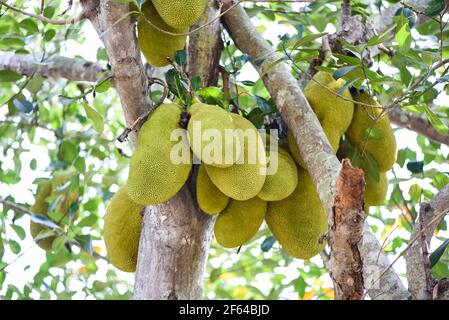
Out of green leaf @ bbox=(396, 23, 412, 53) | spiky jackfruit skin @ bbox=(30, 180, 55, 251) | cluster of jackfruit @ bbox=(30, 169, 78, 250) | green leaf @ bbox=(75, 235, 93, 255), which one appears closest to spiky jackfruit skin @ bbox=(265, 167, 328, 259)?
green leaf @ bbox=(396, 23, 412, 53)

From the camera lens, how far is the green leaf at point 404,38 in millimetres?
1695

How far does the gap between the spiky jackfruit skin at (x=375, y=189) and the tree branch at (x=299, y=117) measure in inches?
11.8

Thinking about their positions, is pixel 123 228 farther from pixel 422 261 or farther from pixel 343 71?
pixel 422 261

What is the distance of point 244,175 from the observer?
5.30ft

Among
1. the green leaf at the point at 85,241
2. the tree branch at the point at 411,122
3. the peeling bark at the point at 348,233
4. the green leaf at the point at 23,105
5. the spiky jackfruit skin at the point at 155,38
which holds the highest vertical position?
the tree branch at the point at 411,122

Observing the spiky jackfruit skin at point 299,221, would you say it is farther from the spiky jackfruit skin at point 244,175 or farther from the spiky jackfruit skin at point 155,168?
the spiky jackfruit skin at point 155,168

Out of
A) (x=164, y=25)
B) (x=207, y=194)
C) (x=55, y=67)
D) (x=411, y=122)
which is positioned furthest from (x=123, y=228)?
(x=411, y=122)

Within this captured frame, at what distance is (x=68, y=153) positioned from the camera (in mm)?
2863

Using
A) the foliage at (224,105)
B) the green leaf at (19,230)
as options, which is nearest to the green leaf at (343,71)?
the foliage at (224,105)

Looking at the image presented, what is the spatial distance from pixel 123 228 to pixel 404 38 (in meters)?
0.81

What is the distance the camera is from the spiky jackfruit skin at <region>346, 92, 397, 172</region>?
1.89 metres

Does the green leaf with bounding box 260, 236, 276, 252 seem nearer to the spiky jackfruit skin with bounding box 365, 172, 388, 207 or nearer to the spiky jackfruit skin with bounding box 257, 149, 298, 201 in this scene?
the spiky jackfruit skin with bounding box 365, 172, 388, 207
